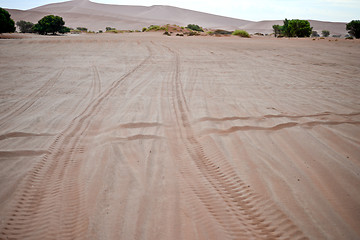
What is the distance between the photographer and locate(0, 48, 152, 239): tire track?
186cm

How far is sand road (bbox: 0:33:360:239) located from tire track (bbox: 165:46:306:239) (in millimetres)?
11

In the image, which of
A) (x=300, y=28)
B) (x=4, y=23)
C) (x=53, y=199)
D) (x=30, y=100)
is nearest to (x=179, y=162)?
(x=53, y=199)

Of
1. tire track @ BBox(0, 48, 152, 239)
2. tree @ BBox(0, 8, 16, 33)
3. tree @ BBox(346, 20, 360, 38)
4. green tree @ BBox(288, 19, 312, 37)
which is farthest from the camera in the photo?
green tree @ BBox(288, 19, 312, 37)

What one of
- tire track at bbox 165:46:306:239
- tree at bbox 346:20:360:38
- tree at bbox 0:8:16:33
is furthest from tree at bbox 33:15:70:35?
tree at bbox 346:20:360:38

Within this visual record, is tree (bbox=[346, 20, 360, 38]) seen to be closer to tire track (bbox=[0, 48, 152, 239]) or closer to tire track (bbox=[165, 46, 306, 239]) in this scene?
tire track (bbox=[165, 46, 306, 239])

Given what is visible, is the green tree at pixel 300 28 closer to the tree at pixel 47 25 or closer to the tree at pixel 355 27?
the tree at pixel 355 27

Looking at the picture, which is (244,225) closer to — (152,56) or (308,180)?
(308,180)

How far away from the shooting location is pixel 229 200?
218 cm

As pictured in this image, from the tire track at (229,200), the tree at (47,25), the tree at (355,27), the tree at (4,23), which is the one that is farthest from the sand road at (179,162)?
the tree at (355,27)

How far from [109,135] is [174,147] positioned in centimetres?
110

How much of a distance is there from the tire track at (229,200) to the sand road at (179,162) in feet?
0.04

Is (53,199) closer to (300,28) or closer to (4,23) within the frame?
(4,23)

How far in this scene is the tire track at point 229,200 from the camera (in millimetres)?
1867

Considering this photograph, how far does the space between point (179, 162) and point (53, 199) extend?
57.8 inches
